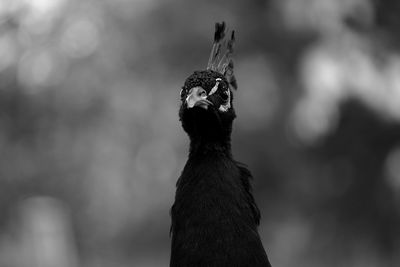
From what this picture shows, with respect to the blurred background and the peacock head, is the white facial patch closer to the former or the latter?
the peacock head

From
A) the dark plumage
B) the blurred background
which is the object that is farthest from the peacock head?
the blurred background

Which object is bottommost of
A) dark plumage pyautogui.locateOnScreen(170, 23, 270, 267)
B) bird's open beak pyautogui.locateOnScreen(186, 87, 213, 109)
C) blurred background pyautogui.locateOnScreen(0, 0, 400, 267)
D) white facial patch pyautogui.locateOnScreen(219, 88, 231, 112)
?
dark plumage pyautogui.locateOnScreen(170, 23, 270, 267)

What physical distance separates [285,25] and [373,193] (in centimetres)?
165

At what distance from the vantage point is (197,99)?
3.00 metres

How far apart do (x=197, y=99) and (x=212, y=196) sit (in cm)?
39

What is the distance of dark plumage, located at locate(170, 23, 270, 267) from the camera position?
2.88 metres

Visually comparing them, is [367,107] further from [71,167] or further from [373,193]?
[71,167]

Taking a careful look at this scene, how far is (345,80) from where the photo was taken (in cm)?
573

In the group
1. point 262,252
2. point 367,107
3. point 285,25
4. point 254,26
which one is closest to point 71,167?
point 254,26

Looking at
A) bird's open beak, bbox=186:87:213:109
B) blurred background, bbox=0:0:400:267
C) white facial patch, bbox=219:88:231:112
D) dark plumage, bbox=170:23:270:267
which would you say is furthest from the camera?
blurred background, bbox=0:0:400:267

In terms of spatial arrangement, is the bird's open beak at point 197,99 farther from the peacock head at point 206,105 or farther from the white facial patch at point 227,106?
the white facial patch at point 227,106

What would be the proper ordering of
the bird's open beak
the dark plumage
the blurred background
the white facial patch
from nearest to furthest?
the dark plumage
the bird's open beak
the white facial patch
the blurred background

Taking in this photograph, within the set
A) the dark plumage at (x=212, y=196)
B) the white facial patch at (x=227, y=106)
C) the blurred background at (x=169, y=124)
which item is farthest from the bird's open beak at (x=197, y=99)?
the blurred background at (x=169, y=124)

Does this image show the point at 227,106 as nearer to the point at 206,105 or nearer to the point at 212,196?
the point at 206,105
